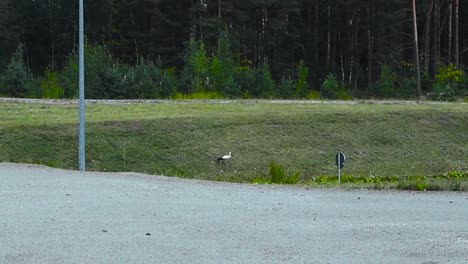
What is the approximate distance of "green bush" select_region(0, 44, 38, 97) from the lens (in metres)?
43.1

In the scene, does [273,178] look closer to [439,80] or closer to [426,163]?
[426,163]

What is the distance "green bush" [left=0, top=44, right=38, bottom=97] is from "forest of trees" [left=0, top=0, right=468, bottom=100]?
7 centimetres

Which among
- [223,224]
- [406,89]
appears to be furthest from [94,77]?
[223,224]

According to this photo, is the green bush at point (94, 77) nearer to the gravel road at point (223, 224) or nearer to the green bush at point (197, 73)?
the green bush at point (197, 73)

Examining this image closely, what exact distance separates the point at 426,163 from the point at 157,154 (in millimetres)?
8066

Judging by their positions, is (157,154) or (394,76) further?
(394,76)

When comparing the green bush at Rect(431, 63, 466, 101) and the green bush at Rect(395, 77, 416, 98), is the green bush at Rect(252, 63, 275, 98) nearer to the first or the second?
the green bush at Rect(395, 77, 416, 98)

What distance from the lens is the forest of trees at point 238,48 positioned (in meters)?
42.2

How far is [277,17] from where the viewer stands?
64062mm

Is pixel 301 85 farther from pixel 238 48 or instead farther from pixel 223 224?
pixel 223 224

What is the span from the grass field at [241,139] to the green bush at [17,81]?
1195 cm

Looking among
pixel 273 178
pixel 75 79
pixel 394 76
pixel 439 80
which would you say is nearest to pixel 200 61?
pixel 75 79

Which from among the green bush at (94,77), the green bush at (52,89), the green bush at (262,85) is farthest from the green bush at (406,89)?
the green bush at (52,89)

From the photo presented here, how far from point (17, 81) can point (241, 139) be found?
21455 mm
